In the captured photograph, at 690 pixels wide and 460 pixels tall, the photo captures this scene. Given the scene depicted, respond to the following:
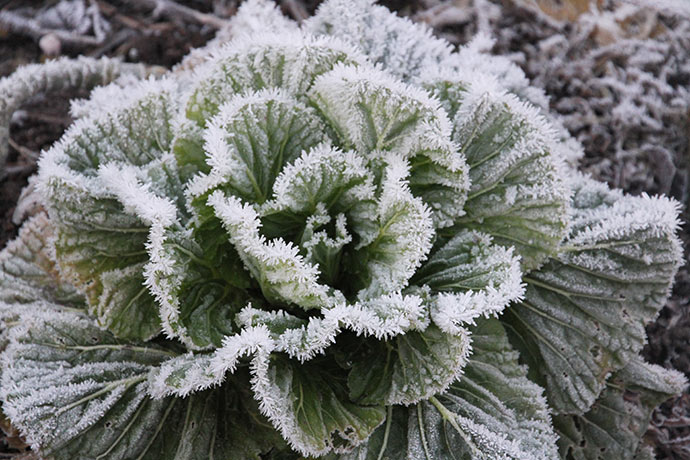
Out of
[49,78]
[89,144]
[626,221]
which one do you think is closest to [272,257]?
[89,144]

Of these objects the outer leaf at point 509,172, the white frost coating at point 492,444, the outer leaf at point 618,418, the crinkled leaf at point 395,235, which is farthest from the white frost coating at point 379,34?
the outer leaf at point 618,418

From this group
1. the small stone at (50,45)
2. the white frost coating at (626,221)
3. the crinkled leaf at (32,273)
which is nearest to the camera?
the white frost coating at (626,221)

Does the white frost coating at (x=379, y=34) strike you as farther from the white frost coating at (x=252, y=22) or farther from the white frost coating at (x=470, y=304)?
the white frost coating at (x=470, y=304)

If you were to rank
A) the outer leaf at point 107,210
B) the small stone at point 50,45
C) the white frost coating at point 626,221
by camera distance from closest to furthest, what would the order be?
the outer leaf at point 107,210 < the white frost coating at point 626,221 < the small stone at point 50,45

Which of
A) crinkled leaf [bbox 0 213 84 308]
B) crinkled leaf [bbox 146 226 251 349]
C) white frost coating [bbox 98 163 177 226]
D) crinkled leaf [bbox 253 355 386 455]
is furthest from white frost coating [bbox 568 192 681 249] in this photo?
crinkled leaf [bbox 0 213 84 308]

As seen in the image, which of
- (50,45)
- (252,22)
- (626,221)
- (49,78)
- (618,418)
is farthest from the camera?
(50,45)

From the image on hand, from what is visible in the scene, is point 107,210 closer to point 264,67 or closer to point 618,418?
point 264,67

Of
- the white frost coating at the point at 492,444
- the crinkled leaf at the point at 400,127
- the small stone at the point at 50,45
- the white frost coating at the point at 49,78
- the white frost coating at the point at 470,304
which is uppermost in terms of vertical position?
the crinkled leaf at the point at 400,127
